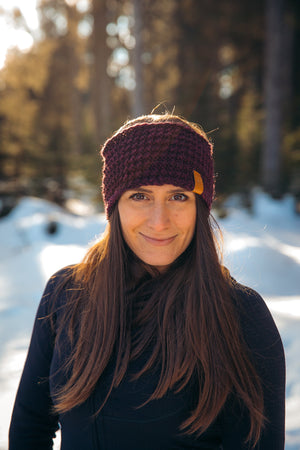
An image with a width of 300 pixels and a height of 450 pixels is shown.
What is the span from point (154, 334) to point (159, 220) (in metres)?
0.45

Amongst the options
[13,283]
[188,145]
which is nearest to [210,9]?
[13,283]

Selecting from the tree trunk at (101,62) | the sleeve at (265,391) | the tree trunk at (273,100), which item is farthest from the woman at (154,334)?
the tree trunk at (101,62)

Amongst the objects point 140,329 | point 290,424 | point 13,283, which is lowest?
point 290,424

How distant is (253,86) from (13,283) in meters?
13.0

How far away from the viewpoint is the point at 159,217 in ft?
4.99

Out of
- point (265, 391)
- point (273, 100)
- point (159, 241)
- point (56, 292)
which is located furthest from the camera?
point (273, 100)

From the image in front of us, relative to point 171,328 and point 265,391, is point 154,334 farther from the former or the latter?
point 265,391

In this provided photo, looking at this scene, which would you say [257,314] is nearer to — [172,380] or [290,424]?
[172,380]

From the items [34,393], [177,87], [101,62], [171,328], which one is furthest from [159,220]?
[101,62]

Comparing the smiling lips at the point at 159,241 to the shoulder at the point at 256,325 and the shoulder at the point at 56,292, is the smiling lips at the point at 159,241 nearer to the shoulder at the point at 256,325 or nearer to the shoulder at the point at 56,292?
the shoulder at the point at 256,325

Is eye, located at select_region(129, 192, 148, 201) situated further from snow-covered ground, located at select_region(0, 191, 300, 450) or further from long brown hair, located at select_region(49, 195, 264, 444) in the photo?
snow-covered ground, located at select_region(0, 191, 300, 450)

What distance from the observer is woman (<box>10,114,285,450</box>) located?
53.3 inches

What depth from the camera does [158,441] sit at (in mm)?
1356

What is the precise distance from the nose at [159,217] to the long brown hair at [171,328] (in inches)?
5.5
